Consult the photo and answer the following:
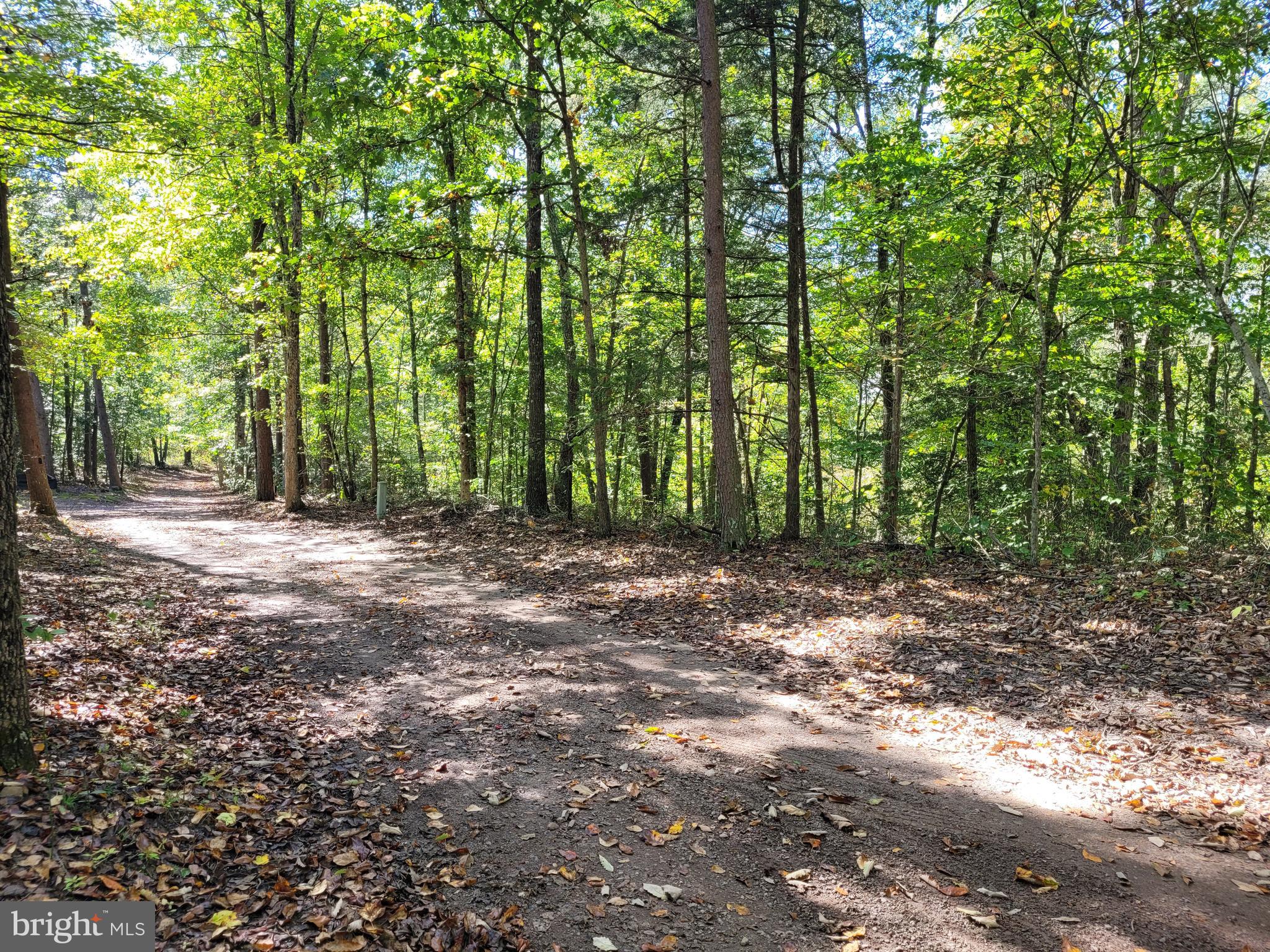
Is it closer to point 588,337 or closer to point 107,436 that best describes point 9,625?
point 588,337

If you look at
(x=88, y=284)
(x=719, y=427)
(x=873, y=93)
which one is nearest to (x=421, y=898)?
(x=719, y=427)

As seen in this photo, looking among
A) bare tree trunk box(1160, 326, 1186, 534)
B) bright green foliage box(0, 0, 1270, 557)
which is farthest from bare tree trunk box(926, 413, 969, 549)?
bare tree trunk box(1160, 326, 1186, 534)

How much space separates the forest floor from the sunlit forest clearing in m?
0.04

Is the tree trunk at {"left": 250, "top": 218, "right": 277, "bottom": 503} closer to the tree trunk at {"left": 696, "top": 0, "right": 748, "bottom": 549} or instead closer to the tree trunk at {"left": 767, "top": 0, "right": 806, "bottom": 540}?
the tree trunk at {"left": 696, "top": 0, "right": 748, "bottom": 549}

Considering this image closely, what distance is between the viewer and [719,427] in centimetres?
1089

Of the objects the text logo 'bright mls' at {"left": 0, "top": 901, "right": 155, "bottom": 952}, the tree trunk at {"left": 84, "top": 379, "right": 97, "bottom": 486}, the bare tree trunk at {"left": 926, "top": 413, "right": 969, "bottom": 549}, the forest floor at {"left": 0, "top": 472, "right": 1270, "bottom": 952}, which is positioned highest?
the tree trunk at {"left": 84, "top": 379, "right": 97, "bottom": 486}

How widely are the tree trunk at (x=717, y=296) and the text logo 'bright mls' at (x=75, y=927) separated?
30.0 feet

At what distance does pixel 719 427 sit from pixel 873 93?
7813 mm

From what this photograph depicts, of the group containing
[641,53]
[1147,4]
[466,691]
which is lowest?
[466,691]

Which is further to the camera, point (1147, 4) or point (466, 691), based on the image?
point (1147, 4)

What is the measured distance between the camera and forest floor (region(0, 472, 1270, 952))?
3152mm

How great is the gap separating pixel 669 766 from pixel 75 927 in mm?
3286

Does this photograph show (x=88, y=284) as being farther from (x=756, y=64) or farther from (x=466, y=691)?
(x=466, y=691)

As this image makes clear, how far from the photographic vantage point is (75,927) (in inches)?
106
